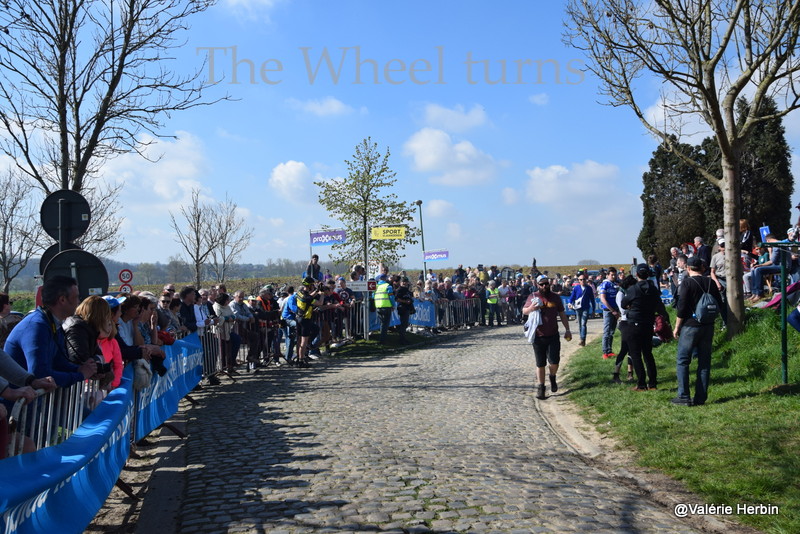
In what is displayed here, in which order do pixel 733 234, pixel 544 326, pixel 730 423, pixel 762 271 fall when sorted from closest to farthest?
pixel 730 423 < pixel 733 234 < pixel 544 326 < pixel 762 271

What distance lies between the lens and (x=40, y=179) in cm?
1340

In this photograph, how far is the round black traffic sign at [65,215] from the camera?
10062 mm

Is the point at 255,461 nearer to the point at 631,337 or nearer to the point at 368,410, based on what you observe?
the point at 368,410

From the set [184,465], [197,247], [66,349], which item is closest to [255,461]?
[184,465]

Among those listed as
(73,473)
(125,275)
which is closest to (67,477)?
(73,473)

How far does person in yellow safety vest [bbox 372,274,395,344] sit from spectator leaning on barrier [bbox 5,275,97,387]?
14.5m

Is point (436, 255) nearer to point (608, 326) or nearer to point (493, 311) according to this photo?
point (493, 311)

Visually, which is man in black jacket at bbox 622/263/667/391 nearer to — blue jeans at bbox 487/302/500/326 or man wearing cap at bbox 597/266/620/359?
man wearing cap at bbox 597/266/620/359

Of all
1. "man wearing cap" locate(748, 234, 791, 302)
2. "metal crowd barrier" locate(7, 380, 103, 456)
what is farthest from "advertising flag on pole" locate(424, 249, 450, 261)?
"metal crowd barrier" locate(7, 380, 103, 456)

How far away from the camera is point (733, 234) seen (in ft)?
37.4

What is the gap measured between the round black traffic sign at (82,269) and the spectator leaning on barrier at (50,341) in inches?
148

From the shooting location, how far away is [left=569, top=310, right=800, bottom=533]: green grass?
5.96m

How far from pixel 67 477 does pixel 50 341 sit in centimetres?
201

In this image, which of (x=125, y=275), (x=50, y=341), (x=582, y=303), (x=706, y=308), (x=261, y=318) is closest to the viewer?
(x=50, y=341)
